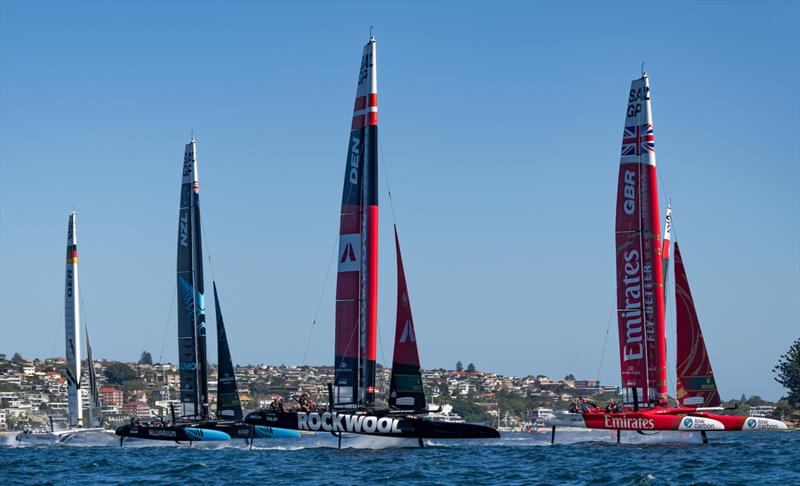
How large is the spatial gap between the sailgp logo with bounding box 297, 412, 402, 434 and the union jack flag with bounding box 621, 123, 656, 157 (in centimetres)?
1351

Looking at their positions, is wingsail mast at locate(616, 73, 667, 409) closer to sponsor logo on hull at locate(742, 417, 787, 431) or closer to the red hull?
the red hull

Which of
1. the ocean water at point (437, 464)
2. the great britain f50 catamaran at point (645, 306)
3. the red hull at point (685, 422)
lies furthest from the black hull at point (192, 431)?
the red hull at point (685, 422)

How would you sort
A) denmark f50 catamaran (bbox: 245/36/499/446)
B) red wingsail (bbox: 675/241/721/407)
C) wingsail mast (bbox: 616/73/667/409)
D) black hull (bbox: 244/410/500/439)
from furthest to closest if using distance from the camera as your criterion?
wingsail mast (bbox: 616/73/667/409)
red wingsail (bbox: 675/241/721/407)
denmark f50 catamaran (bbox: 245/36/499/446)
black hull (bbox: 244/410/500/439)

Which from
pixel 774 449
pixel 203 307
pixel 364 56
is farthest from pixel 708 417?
pixel 203 307

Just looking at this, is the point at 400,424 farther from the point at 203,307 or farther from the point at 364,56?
the point at 203,307

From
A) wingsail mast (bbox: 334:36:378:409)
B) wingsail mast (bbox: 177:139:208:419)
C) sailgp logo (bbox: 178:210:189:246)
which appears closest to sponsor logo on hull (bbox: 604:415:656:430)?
wingsail mast (bbox: 334:36:378:409)

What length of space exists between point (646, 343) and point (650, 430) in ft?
12.1

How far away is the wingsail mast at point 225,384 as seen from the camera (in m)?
57.7

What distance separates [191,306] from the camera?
192 feet

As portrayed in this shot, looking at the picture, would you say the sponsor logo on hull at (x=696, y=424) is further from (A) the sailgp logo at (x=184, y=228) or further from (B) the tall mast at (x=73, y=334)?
(B) the tall mast at (x=73, y=334)

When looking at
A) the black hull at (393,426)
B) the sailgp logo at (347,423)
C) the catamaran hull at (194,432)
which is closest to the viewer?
the black hull at (393,426)

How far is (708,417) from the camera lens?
4509 cm

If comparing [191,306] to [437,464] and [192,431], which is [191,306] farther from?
[437,464]

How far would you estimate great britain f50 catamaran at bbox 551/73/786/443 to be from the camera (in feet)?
153
